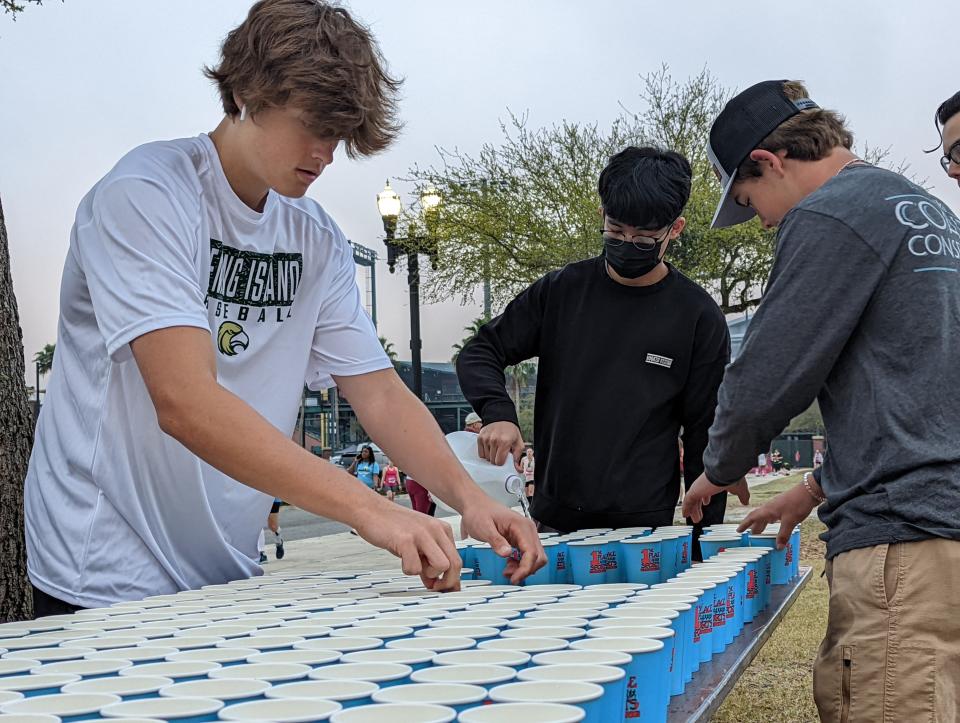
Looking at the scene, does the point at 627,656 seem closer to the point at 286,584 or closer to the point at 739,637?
the point at 739,637

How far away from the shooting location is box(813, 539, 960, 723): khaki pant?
6.69ft

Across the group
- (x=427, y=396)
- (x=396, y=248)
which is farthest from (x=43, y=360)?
(x=396, y=248)

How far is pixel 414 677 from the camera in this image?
1.23 m

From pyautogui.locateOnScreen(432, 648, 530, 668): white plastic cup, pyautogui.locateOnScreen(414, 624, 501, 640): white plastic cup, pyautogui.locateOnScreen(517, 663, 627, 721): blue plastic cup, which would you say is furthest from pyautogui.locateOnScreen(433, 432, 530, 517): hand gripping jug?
pyautogui.locateOnScreen(517, 663, 627, 721): blue plastic cup

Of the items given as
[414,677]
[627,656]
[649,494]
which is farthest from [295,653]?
[649,494]

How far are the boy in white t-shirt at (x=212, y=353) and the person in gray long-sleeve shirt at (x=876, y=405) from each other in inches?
28.3

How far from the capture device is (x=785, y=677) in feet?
20.1

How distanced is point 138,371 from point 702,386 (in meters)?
2.25

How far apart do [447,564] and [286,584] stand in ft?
2.35

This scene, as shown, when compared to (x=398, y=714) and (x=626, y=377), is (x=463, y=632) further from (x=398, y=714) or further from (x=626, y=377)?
(x=626, y=377)

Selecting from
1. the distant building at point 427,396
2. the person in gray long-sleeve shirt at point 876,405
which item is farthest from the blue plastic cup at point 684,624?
the distant building at point 427,396

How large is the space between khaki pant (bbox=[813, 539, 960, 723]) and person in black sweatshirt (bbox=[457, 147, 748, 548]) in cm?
149

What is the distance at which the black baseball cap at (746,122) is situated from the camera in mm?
2473

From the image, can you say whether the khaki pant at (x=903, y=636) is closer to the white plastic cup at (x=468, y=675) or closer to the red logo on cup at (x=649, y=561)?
the red logo on cup at (x=649, y=561)
